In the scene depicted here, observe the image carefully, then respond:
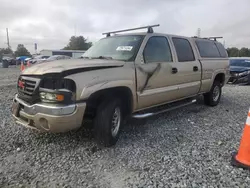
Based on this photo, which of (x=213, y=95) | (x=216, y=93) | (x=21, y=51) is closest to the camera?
(x=213, y=95)

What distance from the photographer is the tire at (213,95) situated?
22.4ft

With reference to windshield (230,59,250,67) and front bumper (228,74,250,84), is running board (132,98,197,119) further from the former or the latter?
windshield (230,59,250,67)

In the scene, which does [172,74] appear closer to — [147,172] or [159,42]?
[159,42]

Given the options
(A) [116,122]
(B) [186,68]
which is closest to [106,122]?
(A) [116,122]

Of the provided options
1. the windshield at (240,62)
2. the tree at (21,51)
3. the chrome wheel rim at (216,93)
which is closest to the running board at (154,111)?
the chrome wheel rim at (216,93)

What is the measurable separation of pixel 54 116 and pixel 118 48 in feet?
6.21

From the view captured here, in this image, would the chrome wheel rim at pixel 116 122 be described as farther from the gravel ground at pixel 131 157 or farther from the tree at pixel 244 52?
the tree at pixel 244 52

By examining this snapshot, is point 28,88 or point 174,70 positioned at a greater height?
point 174,70

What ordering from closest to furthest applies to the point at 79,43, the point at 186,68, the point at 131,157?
the point at 131,157 → the point at 186,68 → the point at 79,43

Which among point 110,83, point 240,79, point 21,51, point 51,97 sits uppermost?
point 21,51

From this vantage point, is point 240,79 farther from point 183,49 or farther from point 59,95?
point 59,95

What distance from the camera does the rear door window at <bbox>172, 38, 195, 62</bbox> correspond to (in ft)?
17.2

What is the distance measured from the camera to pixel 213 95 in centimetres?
696

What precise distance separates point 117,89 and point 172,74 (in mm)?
1552
